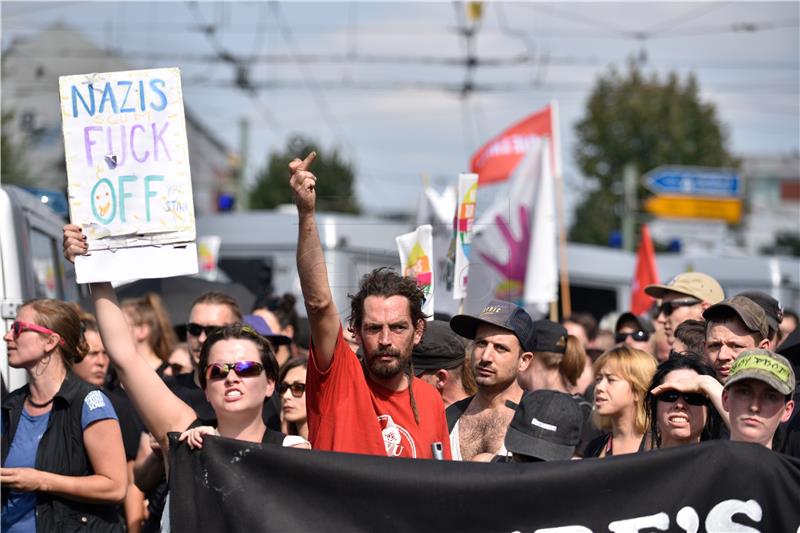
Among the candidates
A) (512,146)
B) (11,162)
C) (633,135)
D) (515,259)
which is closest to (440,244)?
(515,259)

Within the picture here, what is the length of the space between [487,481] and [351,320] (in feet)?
3.20

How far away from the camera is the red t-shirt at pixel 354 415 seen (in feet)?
14.5

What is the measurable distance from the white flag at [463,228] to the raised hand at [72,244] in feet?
9.21

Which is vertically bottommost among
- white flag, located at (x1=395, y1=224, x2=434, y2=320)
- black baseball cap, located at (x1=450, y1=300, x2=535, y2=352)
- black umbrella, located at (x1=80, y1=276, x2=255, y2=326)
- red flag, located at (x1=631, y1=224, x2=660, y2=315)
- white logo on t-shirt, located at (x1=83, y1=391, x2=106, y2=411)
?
red flag, located at (x1=631, y1=224, x2=660, y2=315)

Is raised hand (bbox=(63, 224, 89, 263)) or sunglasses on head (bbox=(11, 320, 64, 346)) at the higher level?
raised hand (bbox=(63, 224, 89, 263))

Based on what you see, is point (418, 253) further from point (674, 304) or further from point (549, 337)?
point (674, 304)

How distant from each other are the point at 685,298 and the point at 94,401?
359 cm

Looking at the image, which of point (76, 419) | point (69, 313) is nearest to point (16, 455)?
point (76, 419)

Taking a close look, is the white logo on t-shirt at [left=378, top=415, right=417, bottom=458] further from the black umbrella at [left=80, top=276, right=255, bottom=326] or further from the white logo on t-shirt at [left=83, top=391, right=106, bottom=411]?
the black umbrella at [left=80, top=276, right=255, bottom=326]

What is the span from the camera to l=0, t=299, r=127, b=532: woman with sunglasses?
4871 mm

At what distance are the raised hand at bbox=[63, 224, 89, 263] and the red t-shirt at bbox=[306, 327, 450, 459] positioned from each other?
90 cm

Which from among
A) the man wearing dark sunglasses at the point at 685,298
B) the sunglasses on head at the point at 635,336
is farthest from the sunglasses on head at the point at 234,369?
the sunglasses on head at the point at 635,336

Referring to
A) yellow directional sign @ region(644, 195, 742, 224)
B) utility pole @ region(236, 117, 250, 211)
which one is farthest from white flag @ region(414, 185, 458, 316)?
utility pole @ region(236, 117, 250, 211)

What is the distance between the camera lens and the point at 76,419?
A: 500 cm
